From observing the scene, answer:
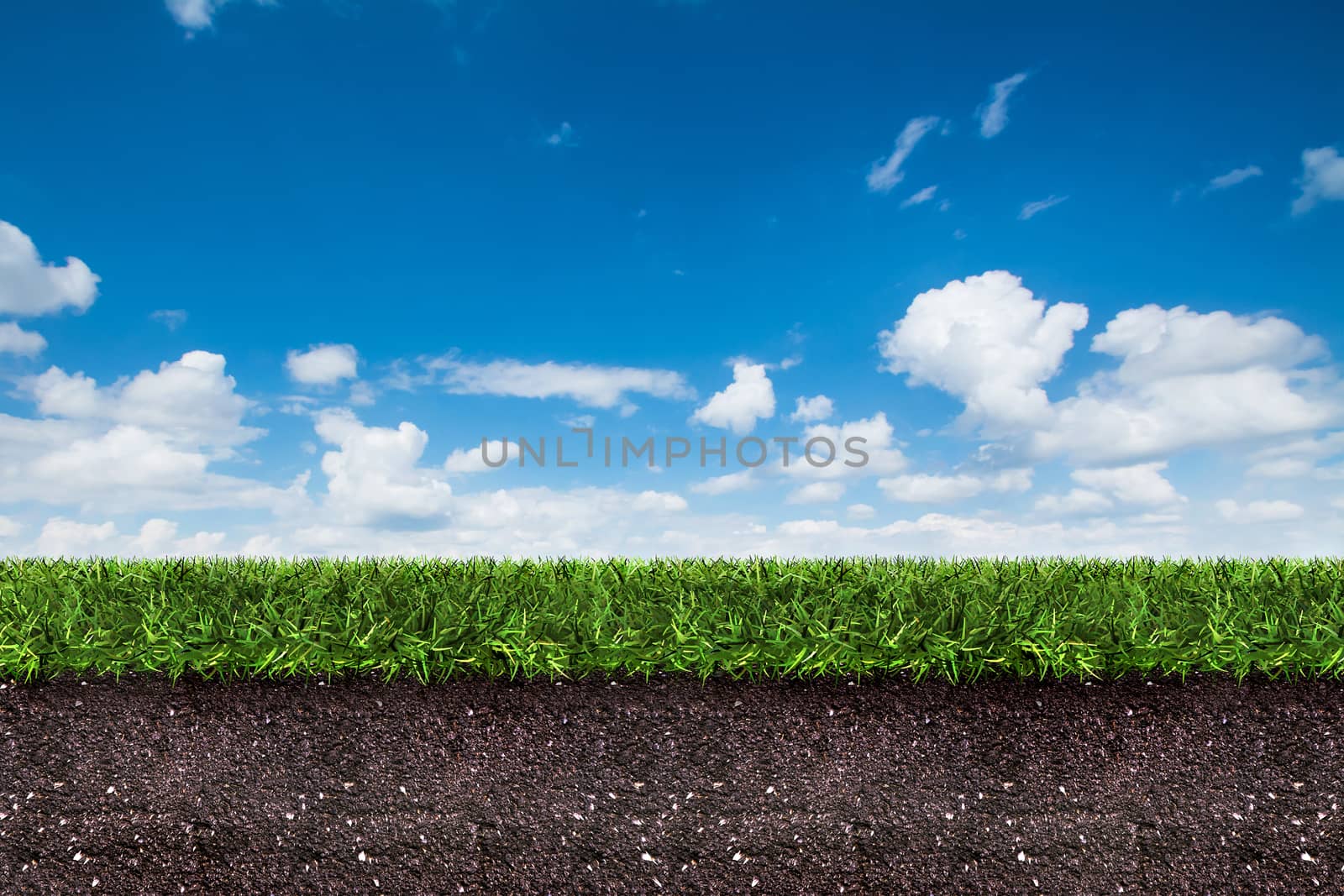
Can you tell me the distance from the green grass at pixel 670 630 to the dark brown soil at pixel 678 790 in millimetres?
107

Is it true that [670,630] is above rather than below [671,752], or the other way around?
above

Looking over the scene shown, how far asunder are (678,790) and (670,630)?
0.66 meters

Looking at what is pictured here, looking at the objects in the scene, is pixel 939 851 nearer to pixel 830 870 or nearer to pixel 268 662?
pixel 830 870

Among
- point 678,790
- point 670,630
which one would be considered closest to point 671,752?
point 678,790

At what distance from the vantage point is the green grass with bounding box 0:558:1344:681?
390 cm

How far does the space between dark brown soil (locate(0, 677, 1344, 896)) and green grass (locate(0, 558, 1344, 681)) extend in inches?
4.2

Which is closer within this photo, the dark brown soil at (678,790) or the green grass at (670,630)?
the dark brown soil at (678,790)

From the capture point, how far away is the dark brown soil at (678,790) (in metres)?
3.58

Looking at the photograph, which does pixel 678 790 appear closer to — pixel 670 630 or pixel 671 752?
pixel 671 752

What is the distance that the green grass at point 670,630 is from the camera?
390 centimetres

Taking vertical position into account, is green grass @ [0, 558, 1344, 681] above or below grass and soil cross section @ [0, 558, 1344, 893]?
above

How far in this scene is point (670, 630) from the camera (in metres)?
4.00

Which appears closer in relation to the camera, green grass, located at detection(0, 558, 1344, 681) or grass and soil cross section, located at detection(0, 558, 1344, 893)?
grass and soil cross section, located at detection(0, 558, 1344, 893)

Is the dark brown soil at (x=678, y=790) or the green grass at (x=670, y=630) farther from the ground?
the green grass at (x=670, y=630)
